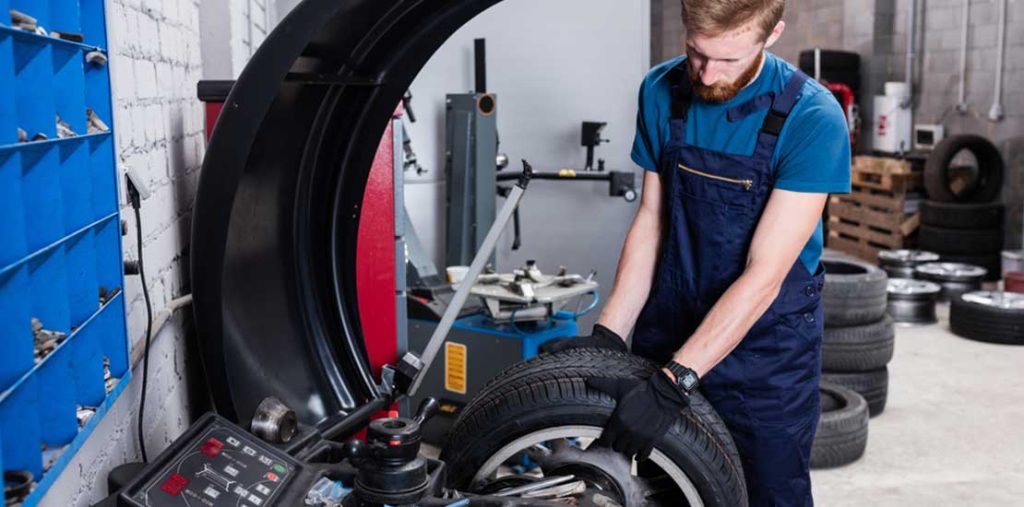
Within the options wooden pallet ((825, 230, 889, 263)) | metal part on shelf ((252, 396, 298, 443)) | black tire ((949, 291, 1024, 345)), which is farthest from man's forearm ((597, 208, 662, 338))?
wooden pallet ((825, 230, 889, 263))

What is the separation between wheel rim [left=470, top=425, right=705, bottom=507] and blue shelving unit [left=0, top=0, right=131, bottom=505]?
20.9 inches

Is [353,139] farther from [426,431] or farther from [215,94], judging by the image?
[426,431]

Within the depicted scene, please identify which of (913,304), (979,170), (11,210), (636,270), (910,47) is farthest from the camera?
(910,47)

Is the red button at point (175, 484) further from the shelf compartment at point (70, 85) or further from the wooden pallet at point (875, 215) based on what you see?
the wooden pallet at point (875, 215)

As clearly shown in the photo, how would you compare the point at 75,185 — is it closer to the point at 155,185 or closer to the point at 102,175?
the point at 102,175

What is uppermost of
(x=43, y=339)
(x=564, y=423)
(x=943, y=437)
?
(x=43, y=339)

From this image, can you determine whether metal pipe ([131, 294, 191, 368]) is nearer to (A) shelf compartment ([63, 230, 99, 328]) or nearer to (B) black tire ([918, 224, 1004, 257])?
(A) shelf compartment ([63, 230, 99, 328])

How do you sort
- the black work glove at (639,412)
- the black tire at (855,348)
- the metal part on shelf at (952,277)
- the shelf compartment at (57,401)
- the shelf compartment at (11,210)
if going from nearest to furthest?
the shelf compartment at (11,210)
the shelf compartment at (57,401)
the black work glove at (639,412)
the black tire at (855,348)
the metal part on shelf at (952,277)

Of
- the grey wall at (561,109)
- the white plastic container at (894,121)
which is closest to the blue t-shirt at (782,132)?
the grey wall at (561,109)

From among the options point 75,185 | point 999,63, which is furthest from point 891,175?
point 75,185

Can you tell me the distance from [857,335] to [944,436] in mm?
451

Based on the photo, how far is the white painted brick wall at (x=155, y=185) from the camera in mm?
1266

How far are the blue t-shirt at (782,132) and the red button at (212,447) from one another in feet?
3.25

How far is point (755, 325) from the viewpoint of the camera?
1755 millimetres
